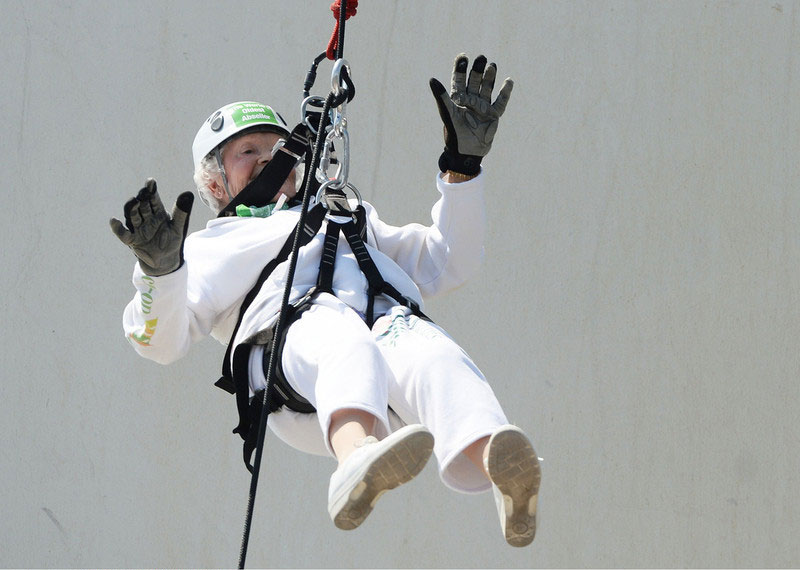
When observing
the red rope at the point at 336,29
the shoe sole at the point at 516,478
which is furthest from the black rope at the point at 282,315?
the shoe sole at the point at 516,478

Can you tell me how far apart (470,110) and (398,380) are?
0.69m

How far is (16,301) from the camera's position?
506 cm

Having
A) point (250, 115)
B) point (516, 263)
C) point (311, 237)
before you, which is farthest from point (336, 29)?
point (516, 263)

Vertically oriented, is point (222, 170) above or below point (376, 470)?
above

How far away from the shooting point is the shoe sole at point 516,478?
271 centimetres

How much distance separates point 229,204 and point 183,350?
16.5 inches

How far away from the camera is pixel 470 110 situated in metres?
3.30

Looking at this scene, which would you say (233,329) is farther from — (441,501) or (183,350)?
(441,501)

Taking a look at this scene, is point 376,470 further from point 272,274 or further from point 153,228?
point 272,274

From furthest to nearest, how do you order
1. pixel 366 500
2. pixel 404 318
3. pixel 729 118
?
pixel 729 118
pixel 404 318
pixel 366 500

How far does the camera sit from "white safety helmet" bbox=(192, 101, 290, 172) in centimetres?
367

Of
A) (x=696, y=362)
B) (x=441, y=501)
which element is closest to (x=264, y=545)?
(x=441, y=501)

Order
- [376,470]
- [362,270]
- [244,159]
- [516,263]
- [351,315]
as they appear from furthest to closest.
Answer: [516,263]
[244,159]
[362,270]
[351,315]
[376,470]

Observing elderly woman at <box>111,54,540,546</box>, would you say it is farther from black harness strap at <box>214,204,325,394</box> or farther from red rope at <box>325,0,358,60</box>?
red rope at <box>325,0,358,60</box>
